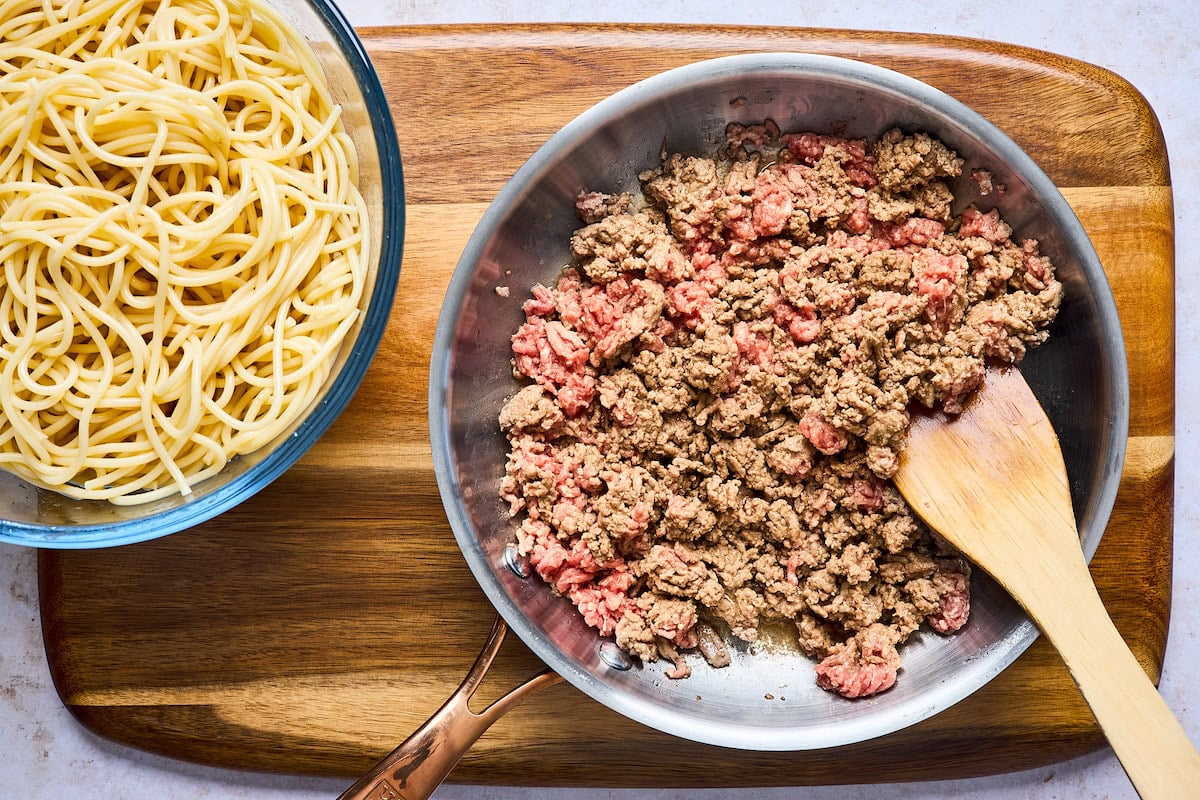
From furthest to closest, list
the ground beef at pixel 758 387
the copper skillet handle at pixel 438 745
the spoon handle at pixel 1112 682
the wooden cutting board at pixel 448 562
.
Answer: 1. the wooden cutting board at pixel 448 562
2. the ground beef at pixel 758 387
3. the copper skillet handle at pixel 438 745
4. the spoon handle at pixel 1112 682

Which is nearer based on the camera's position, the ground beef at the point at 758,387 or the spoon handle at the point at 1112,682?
the spoon handle at the point at 1112,682

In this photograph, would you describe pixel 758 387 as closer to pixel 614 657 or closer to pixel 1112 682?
pixel 614 657

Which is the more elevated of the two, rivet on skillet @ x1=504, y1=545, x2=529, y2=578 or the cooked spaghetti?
the cooked spaghetti

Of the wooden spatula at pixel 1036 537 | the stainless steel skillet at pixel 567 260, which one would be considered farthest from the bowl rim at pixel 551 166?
the wooden spatula at pixel 1036 537

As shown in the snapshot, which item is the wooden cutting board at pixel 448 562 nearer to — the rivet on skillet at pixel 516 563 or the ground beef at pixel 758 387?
the rivet on skillet at pixel 516 563

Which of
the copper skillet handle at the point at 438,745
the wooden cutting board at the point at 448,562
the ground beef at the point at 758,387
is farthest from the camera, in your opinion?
the wooden cutting board at the point at 448,562

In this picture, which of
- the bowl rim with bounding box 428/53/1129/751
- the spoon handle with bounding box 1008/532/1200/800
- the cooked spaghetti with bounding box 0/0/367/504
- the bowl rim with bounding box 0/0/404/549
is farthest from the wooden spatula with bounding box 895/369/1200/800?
the cooked spaghetti with bounding box 0/0/367/504

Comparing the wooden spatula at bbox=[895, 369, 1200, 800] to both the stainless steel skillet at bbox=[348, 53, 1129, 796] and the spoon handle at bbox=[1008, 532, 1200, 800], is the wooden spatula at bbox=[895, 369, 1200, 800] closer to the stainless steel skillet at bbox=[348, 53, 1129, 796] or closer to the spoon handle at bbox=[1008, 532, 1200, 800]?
the spoon handle at bbox=[1008, 532, 1200, 800]
